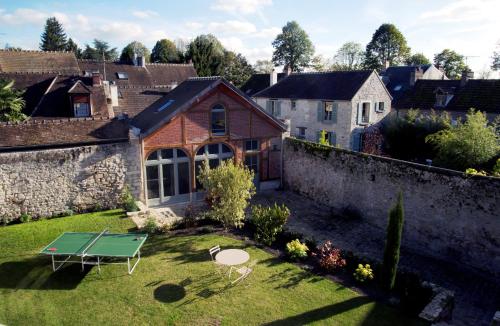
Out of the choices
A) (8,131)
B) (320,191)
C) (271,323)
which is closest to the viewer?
(271,323)

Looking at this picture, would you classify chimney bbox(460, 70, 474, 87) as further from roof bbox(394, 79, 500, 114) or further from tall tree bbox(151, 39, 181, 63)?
tall tree bbox(151, 39, 181, 63)

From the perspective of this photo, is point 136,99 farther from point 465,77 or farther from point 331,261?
point 465,77

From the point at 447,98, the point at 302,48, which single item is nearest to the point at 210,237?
the point at 447,98

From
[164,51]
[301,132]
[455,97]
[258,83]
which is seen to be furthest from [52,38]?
[455,97]

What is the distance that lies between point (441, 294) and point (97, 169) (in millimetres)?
14462

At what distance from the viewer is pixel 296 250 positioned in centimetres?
1286

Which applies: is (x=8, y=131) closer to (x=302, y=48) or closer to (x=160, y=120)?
(x=160, y=120)

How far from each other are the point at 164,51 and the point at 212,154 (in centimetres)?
6328

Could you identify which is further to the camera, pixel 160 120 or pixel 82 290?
pixel 160 120

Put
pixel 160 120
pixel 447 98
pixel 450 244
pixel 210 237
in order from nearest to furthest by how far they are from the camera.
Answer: pixel 450 244, pixel 210 237, pixel 160 120, pixel 447 98

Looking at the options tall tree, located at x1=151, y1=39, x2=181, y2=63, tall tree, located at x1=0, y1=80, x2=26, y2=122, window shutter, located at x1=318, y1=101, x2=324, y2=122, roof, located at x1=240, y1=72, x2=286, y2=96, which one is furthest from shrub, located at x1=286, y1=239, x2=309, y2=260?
tall tree, located at x1=151, y1=39, x2=181, y2=63

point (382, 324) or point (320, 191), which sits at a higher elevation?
point (320, 191)

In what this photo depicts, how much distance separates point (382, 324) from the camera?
31.3ft

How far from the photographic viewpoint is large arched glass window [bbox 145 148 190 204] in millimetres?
18391
